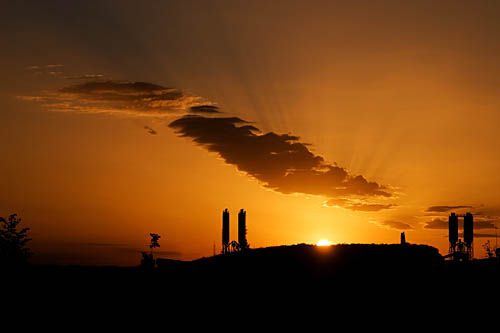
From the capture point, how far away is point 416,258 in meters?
17.0

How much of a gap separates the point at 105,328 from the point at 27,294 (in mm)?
4656

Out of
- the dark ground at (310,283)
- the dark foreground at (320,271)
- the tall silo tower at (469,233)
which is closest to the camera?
the dark ground at (310,283)

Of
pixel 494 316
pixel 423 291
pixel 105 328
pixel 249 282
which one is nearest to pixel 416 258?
pixel 423 291

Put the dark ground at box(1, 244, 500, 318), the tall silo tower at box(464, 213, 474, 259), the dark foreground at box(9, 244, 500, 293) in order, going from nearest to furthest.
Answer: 1. the dark ground at box(1, 244, 500, 318)
2. the dark foreground at box(9, 244, 500, 293)
3. the tall silo tower at box(464, 213, 474, 259)

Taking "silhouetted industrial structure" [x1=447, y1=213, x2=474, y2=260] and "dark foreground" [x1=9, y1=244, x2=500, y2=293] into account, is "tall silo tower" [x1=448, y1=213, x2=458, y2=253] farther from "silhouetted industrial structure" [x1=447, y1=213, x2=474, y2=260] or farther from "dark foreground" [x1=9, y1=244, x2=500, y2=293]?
"dark foreground" [x1=9, y1=244, x2=500, y2=293]

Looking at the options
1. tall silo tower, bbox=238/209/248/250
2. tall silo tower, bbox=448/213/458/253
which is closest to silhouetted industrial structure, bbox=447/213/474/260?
tall silo tower, bbox=448/213/458/253

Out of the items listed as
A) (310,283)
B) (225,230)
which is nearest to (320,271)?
(310,283)

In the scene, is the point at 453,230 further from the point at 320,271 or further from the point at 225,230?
the point at 320,271

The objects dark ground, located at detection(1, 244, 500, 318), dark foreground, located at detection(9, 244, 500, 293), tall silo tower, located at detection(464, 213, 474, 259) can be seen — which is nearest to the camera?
dark ground, located at detection(1, 244, 500, 318)

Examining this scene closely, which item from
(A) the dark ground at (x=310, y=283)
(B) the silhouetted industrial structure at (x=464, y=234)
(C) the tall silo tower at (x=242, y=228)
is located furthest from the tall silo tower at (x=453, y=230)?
(A) the dark ground at (x=310, y=283)

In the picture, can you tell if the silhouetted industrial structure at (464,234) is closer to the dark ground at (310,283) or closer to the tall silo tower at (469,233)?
the tall silo tower at (469,233)

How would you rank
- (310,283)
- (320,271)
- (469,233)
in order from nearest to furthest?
(310,283) < (320,271) < (469,233)

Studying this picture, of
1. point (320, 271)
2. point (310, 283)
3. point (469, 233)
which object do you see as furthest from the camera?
point (469, 233)

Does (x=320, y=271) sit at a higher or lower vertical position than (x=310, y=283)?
higher
